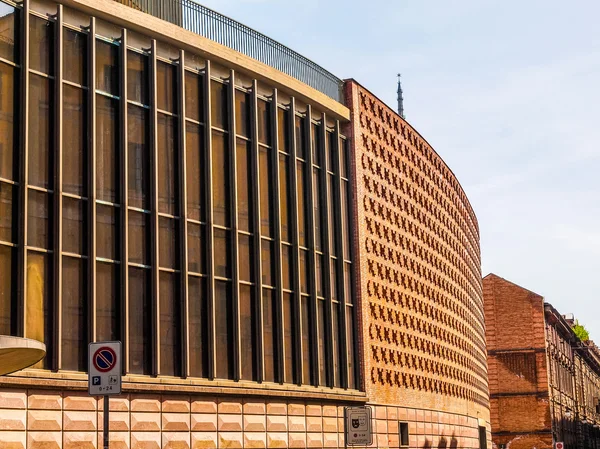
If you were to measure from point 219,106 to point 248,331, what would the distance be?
7.53m

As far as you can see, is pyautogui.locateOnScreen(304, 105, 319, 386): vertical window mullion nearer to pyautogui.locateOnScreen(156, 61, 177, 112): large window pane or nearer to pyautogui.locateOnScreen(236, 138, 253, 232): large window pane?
pyautogui.locateOnScreen(236, 138, 253, 232): large window pane

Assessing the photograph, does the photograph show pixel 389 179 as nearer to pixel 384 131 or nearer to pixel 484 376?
pixel 384 131

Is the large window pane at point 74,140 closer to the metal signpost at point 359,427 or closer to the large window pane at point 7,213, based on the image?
the large window pane at point 7,213

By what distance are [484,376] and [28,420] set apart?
5231 cm

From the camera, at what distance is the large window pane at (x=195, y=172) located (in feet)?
A: 117

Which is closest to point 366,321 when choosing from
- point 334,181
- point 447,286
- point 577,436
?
point 334,181

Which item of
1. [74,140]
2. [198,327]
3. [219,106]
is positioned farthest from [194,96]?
[198,327]

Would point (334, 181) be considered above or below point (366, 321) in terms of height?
above

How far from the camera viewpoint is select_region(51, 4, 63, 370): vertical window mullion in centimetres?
2995

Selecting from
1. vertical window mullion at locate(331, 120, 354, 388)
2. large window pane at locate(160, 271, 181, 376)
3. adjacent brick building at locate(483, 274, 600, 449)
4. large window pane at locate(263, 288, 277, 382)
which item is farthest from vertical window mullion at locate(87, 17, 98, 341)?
adjacent brick building at locate(483, 274, 600, 449)

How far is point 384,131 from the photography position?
51.4m

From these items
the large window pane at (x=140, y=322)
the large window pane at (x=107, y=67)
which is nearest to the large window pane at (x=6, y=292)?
the large window pane at (x=140, y=322)

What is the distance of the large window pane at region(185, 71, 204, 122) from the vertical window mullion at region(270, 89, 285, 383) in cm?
414

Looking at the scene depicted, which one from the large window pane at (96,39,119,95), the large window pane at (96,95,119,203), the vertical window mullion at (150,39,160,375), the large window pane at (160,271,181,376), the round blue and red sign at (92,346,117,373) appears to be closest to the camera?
the round blue and red sign at (92,346,117,373)
